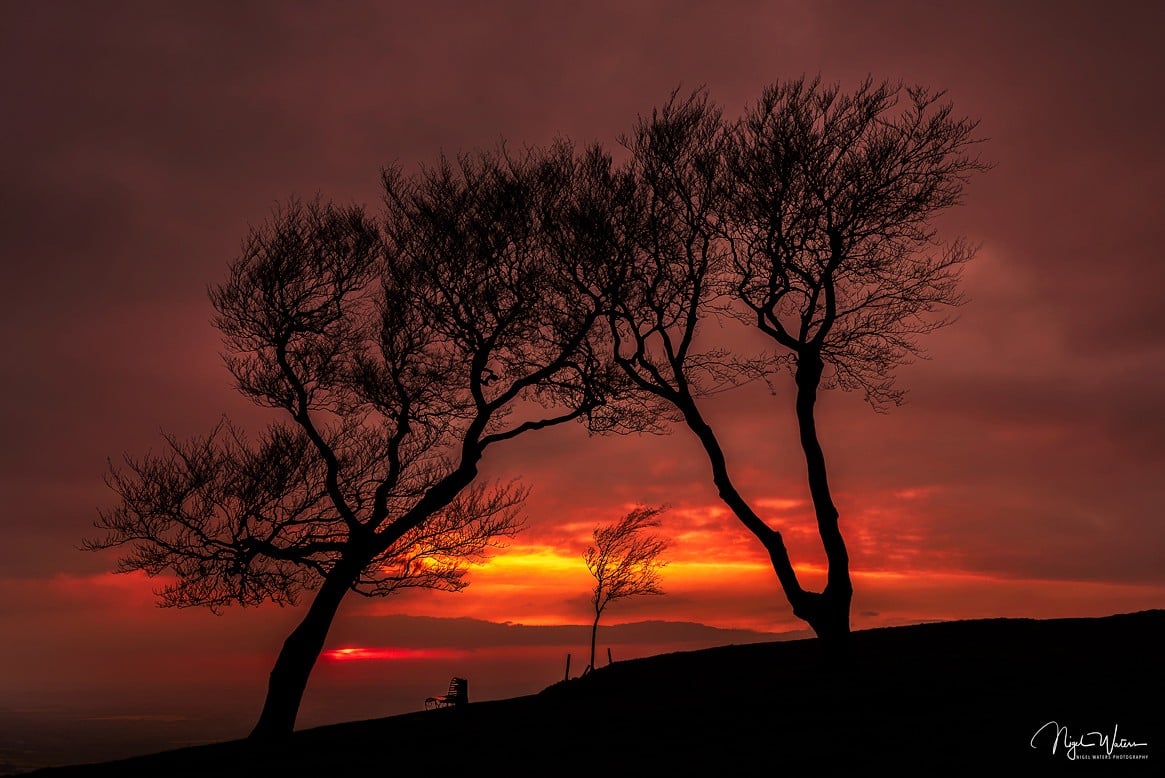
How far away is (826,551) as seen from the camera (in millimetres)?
22562

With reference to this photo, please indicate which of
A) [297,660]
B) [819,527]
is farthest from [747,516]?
[297,660]

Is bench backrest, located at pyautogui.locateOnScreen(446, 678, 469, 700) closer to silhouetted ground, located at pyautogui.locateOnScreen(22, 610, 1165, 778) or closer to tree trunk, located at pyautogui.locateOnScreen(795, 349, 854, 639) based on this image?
silhouetted ground, located at pyautogui.locateOnScreen(22, 610, 1165, 778)

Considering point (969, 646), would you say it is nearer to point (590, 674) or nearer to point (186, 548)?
point (590, 674)

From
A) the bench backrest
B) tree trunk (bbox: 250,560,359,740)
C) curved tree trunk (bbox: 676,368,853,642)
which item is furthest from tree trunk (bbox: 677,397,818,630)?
the bench backrest

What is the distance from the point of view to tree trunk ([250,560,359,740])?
25.0m

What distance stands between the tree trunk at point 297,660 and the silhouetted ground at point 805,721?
77 centimetres

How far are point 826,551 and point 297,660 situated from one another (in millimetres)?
14469

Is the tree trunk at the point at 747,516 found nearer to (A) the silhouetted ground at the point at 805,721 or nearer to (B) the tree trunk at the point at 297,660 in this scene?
(A) the silhouetted ground at the point at 805,721

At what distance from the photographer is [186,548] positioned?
26.5m

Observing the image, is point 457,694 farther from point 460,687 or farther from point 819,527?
point 819,527

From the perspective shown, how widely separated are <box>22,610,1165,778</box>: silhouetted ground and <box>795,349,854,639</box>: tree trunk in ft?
3.21

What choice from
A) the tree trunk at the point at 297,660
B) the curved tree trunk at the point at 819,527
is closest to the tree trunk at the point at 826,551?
the curved tree trunk at the point at 819,527

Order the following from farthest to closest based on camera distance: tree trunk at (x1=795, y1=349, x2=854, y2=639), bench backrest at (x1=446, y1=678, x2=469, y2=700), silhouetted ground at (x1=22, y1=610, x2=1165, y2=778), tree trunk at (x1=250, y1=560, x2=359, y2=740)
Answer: bench backrest at (x1=446, y1=678, x2=469, y2=700) → tree trunk at (x1=250, y1=560, x2=359, y2=740) → tree trunk at (x1=795, y1=349, x2=854, y2=639) → silhouetted ground at (x1=22, y1=610, x2=1165, y2=778)

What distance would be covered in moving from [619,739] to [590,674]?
13537 millimetres
